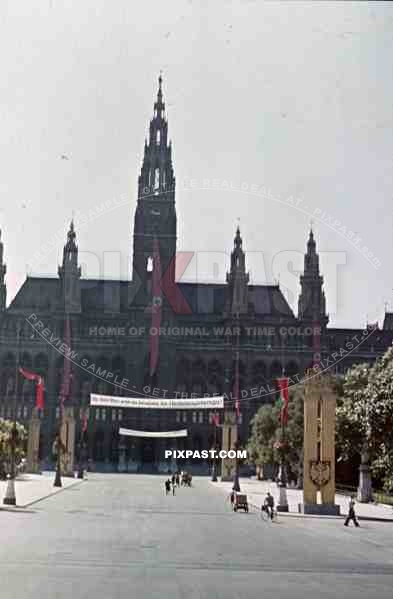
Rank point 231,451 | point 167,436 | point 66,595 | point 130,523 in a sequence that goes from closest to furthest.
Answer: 1. point 66,595
2. point 130,523
3. point 231,451
4. point 167,436

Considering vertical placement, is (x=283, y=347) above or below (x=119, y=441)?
above

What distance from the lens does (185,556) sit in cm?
2566

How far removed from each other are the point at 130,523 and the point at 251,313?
322 ft

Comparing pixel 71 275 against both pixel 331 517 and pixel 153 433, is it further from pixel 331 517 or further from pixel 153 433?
pixel 331 517

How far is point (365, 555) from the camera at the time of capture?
92.0ft

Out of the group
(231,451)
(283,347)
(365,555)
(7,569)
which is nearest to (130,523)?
(365,555)

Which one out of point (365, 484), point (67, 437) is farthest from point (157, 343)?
point (365, 484)

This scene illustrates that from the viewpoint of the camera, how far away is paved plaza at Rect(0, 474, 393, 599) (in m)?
19.5

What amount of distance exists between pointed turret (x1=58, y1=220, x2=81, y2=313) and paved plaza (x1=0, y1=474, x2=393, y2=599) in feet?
295

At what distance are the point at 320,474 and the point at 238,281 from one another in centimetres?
8919

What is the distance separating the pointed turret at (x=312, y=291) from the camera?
134625 millimetres

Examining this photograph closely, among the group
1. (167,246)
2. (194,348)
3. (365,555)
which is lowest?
(365,555)

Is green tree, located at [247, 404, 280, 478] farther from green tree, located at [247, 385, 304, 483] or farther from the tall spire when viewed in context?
the tall spire

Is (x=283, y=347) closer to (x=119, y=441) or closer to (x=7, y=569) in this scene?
(x=119, y=441)
